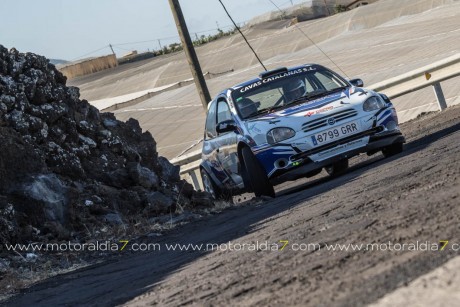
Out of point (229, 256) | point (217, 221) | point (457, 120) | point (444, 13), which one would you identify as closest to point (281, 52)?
point (444, 13)

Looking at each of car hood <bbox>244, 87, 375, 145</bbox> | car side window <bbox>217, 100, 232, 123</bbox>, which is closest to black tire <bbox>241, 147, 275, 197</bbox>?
car hood <bbox>244, 87, 375, 145</bbox>

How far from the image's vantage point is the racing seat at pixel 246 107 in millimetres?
15406

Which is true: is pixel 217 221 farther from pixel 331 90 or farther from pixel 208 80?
pixel 208 80

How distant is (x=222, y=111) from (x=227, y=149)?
807 mm

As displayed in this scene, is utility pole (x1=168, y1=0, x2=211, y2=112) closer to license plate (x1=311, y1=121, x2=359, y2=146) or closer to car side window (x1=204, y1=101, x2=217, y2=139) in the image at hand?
car side window (x1=204, y1=101, x2=217, y2=139)

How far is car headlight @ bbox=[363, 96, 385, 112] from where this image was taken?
1478 cm

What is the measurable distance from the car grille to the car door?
3.76 feet

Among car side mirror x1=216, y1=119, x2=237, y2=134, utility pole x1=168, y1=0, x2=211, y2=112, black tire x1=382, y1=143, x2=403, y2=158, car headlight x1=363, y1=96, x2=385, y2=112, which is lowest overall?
black tire x1=382, y1=143, x2=403, y2=158

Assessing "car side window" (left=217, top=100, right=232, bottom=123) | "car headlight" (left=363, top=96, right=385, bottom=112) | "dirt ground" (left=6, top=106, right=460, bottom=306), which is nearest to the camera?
"dirt ground" (left=6, top=106, right=460, bottom=306)

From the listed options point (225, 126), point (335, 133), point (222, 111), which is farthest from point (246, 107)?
point (335, 133)

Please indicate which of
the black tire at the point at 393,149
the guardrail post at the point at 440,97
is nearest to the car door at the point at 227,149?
the black tire at the point at 393,149

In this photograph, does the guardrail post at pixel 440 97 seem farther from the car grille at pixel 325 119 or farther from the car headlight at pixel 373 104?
the car grille at pixel 325 119

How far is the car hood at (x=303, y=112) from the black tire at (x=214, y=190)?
1690 millimetres

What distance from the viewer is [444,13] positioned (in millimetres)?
44000
